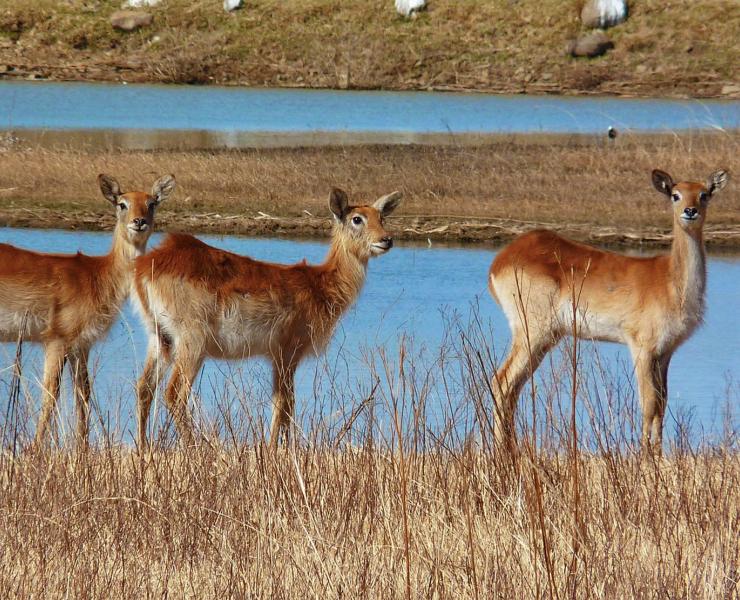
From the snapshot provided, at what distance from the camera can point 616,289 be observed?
775cm

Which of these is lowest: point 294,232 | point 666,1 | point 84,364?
point 84,364

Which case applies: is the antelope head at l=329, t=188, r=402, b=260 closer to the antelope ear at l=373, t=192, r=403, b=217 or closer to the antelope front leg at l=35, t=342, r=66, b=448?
the antelope ear at l=373, t=192, r=403, b=217

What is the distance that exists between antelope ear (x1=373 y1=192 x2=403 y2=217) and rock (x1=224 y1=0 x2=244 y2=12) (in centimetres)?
3718

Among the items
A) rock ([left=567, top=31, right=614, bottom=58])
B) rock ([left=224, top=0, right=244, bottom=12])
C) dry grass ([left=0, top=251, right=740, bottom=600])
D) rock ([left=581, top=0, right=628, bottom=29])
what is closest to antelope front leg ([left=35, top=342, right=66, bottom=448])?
dry grass ([left=0, top=251, right=740, bottom=600])

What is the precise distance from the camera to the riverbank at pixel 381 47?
38031 millimetres

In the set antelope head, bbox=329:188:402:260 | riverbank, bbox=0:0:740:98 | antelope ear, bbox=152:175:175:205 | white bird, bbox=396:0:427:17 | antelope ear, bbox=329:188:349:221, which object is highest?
white bird, bbox=396:0:427:17

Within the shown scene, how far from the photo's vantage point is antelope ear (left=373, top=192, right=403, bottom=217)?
8188mm

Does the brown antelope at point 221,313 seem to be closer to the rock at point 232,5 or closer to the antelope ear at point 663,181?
the antelope ear at point 663,181

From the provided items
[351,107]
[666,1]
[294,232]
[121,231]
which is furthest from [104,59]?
[121,231]

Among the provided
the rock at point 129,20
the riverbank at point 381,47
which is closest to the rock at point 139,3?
the riverbank at point 381,47

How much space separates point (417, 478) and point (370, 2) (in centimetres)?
4062

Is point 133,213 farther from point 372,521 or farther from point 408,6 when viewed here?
point 408,6

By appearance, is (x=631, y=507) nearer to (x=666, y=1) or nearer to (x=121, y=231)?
(x=121, y=231)

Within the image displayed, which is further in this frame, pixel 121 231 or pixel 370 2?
pixel 370 2
